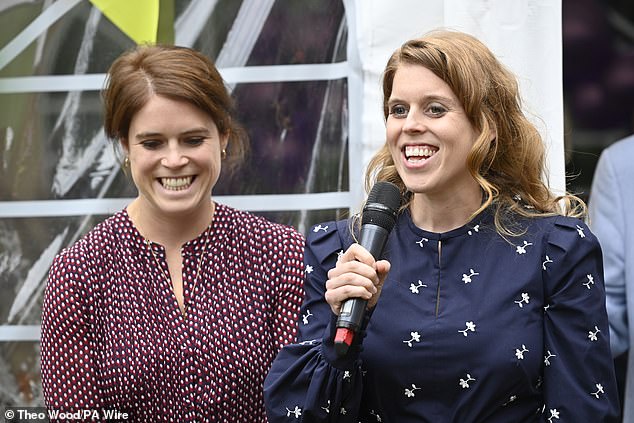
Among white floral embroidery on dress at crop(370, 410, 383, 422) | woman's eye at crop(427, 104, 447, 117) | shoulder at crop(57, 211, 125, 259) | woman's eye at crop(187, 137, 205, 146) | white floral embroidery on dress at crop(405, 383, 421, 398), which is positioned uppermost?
woman's eye at crop(187, 137, 205, 146)

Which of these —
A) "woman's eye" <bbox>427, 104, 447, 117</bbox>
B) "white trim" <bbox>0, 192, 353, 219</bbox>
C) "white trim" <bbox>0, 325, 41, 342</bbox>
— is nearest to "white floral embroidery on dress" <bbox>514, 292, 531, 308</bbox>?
"woman's eye" <bbox>427, 104, 447, 117</bbox>

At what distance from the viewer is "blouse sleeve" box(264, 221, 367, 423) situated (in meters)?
2.24

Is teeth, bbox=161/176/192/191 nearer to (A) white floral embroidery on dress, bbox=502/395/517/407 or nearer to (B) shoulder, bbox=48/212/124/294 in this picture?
(B) shoulder, bbox=48/212/124/294

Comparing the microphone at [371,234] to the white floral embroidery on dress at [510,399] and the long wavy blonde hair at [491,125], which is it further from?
the white floral embroidery on dress at [510,399]

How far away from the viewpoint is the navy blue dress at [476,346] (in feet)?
7.35

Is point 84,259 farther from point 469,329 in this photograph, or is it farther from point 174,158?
point 469,329

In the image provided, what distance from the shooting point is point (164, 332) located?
2.85 m

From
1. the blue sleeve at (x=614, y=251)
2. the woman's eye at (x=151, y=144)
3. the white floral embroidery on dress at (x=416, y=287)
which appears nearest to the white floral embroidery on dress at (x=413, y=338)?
the white floral embroidery on dress at (x=416, y=287)

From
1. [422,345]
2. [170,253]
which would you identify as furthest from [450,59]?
A: [170,253]

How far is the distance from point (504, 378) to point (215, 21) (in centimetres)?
187

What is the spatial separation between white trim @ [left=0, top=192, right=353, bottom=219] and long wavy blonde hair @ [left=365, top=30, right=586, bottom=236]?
1.04 metres

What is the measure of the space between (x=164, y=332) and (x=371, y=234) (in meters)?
0.94

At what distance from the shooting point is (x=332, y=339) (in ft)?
7.24

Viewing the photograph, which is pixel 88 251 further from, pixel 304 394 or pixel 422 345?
pixel 422 345
